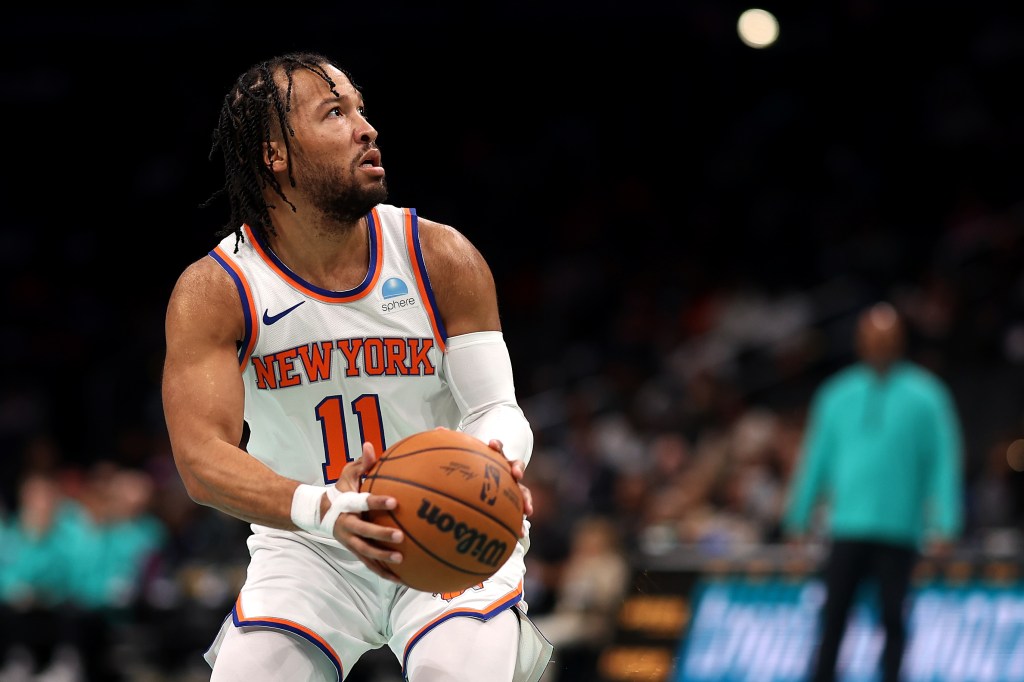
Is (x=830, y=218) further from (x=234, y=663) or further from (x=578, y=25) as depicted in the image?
(x=234, y=663)

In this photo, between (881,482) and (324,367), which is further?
(881,482)

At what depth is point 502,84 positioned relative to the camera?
18.6 metres

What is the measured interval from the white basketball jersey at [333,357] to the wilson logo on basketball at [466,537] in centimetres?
65

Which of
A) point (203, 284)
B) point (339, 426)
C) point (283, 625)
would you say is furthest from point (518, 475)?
point (203, 284)

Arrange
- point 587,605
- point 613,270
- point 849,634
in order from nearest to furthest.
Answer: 1. point 849,634
2. point 587,605
3. point 613,270

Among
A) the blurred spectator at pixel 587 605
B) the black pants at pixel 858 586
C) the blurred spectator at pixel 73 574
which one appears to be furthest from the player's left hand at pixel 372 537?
the blurred spectator at pixel 73 574

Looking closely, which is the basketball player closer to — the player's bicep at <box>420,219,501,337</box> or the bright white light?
the player's bicep at <box>420,219,501,337</box>

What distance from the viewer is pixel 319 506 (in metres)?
3.41

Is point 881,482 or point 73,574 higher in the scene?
point 881,482

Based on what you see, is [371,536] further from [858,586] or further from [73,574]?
[73,574]

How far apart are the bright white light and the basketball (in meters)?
13.9

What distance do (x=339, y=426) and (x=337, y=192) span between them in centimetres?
65

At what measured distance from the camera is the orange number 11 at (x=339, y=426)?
13.0ft

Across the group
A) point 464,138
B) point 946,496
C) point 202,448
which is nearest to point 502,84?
point 464,138
